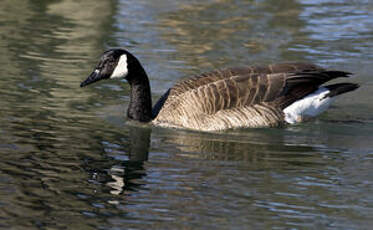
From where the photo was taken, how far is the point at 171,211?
6.91m

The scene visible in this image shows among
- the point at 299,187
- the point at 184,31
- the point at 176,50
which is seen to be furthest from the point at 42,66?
the point at 299,187

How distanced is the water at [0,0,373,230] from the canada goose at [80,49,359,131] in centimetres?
20

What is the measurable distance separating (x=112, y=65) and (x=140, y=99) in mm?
656

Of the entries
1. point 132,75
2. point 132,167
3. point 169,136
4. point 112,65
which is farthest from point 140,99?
point 132,167

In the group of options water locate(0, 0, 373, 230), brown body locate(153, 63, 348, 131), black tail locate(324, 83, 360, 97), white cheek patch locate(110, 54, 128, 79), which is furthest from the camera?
black tail locate(324, 83, 360, 97)

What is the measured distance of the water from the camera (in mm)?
6957

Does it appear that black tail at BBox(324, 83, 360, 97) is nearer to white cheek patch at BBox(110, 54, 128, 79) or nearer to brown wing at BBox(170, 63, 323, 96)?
brown wing at BBox(170, 63, 323, 96)

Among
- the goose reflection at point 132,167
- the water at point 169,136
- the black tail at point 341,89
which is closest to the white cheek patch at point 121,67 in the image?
the water at point 169,136

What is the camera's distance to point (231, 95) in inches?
401

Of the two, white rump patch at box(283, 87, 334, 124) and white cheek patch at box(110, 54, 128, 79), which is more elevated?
white cheek patch at box(110, 54, 128, 79)

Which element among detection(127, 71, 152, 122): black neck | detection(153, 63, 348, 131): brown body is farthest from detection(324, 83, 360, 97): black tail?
detection(127, 71, 152, 122): black neck

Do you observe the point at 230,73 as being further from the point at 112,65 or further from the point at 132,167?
the point at 132,167

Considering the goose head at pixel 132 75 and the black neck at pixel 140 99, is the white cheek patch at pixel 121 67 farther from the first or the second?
the black neck at pixel 140 99

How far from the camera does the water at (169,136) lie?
22.8 feet
